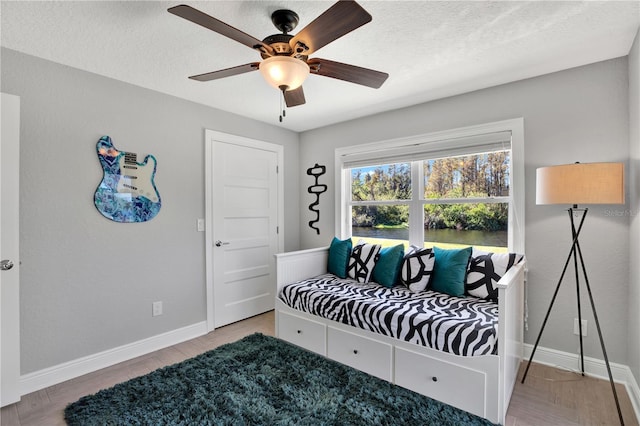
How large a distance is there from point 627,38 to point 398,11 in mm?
1503

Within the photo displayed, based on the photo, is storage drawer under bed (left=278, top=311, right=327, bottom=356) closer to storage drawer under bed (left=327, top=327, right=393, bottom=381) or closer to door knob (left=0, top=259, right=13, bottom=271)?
storage drawer under bed (left=327, top=327, right=393, bottom=381)

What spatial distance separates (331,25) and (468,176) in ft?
6.87

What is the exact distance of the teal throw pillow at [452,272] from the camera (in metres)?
2.43

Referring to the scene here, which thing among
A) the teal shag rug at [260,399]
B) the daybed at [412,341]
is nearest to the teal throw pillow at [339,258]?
the daybed at [412,341]

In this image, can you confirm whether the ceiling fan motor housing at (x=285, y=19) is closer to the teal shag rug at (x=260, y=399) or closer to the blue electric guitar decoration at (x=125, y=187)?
the blue electric guitar decoration at (x=125, y=187)

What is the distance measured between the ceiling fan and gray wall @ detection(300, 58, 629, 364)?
57.1 inches

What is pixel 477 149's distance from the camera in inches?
107

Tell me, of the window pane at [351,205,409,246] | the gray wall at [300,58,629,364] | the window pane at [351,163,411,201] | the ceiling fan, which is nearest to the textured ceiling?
the gray wall at [300,58,629,364]

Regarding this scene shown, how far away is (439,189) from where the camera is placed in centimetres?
305

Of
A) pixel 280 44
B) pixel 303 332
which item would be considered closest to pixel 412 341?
pixel 303 332

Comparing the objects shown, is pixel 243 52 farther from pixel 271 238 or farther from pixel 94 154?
pixel 271 238

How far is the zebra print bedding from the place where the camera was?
183 centimetres

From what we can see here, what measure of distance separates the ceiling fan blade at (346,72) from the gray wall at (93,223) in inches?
70.4

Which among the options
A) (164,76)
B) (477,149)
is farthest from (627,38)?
(164,76)
